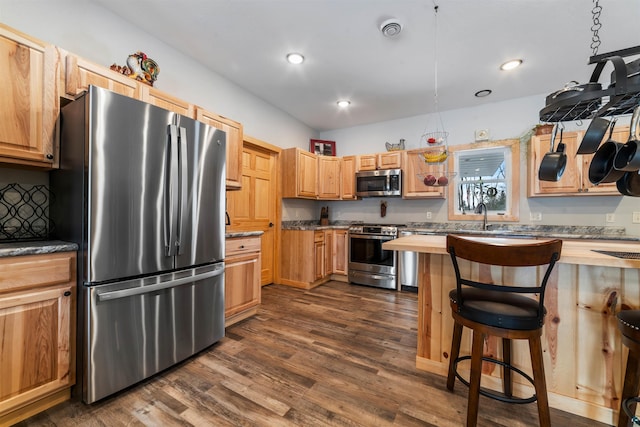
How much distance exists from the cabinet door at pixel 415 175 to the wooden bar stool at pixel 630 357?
2863mm

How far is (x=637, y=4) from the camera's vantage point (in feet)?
6.43

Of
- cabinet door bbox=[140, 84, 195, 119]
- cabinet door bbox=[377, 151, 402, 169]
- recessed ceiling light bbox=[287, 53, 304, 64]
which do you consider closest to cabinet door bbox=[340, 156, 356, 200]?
cabinet door bbox=[377, 151, 402, 169]

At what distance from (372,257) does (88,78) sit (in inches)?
144

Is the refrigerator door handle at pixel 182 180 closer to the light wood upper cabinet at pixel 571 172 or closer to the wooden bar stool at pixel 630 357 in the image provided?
the wooden bar stool at pixel 630 357

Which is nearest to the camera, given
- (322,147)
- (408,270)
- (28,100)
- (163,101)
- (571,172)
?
(28,100)

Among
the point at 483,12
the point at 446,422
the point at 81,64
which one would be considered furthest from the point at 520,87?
the point at 81,64

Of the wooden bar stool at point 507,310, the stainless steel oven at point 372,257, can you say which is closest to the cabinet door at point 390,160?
the stainless steel oven at point 372,257

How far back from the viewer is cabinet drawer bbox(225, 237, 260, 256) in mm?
2427

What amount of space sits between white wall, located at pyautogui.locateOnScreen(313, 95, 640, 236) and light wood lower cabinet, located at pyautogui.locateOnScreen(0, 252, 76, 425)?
4027 mm

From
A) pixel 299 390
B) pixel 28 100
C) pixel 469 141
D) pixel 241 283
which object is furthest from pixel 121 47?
pixel 469 141

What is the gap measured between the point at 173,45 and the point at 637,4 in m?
4.01

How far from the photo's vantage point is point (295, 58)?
2756mm

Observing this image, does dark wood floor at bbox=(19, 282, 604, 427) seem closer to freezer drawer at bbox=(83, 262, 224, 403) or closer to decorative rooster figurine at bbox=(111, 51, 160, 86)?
freezer drawer at bbox=(83, 262, 224, 403)

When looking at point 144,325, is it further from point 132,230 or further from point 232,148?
point 232,148
